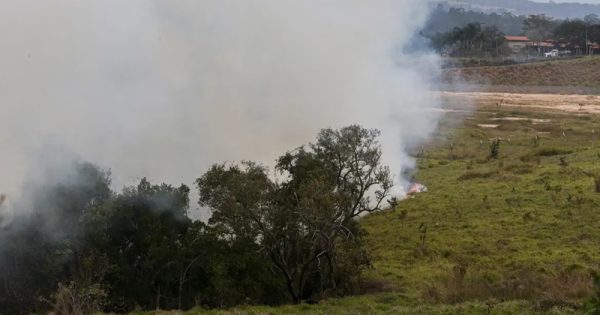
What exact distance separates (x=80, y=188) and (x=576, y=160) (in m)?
28.0

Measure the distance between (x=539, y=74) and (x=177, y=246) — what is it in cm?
8378

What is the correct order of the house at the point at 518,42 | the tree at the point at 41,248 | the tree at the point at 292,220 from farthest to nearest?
the house at the point at 518,42 < the tree at the point at 292,220 < the tree at the point at 41,248

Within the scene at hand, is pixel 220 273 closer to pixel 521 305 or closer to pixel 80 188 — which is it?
pixel 80 188

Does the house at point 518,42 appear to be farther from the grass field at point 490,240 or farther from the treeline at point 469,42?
the grass field at point 490,240

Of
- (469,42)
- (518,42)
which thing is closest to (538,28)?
(518,42)

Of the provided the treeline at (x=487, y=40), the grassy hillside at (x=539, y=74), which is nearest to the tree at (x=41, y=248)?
the grassy hillside at (x=539, y=74)

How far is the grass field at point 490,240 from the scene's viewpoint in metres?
17.5

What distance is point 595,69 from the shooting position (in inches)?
3615

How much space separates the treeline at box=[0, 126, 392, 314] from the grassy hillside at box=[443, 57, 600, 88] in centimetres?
7510

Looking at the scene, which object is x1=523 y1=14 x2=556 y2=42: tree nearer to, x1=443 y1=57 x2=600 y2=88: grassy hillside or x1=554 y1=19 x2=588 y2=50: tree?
x1=554 y1=19 x2=588 y2=50: tree

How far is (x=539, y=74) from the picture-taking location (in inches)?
3708

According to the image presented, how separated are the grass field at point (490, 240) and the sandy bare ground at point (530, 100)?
31502mm

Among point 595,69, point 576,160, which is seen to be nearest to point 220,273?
point 576,160

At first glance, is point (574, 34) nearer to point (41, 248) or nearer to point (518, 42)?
point (518, 42)
